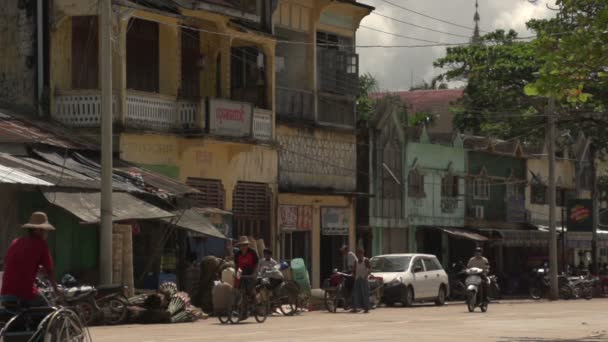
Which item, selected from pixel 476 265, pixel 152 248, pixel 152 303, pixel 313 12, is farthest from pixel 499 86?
pixel 152 303

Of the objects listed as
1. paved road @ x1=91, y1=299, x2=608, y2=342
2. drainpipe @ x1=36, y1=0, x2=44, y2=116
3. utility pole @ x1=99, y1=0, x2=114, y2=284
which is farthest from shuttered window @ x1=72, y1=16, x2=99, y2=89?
paved road @ x1=91, y1=299, x2=608, y2=342

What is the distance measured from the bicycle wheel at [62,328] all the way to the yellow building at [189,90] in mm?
17890

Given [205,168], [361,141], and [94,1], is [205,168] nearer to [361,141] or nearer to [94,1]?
[94,1]

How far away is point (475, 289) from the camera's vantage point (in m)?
33.6

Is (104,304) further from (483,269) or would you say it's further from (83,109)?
(483,269)

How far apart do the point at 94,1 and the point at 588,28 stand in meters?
14.5

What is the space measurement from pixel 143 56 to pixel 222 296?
322 inches

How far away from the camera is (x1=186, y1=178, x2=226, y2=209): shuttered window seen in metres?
36.5

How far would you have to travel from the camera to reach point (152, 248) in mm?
33219

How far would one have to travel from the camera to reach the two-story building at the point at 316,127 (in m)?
41.1

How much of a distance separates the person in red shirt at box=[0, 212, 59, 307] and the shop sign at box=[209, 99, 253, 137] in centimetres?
2004

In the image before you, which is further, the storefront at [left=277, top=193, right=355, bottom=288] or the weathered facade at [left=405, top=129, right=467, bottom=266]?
the weathered facade at [left=405, top=129, right=467, bottom=266]

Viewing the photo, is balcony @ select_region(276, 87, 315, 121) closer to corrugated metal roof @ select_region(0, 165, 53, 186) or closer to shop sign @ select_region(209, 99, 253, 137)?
shop sign @ select_region(209, 99, 253, 137)

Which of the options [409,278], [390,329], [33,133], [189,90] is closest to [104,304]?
[33,133]
